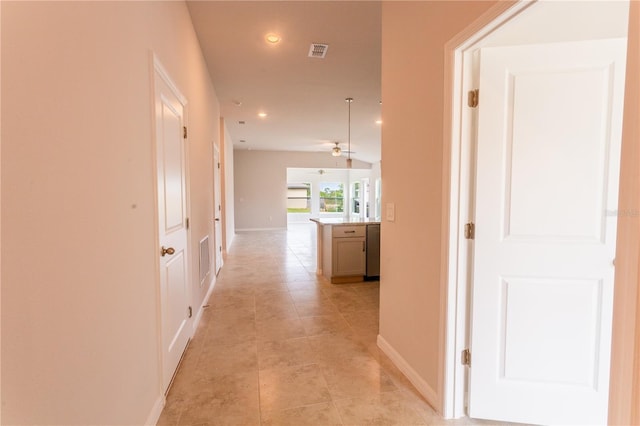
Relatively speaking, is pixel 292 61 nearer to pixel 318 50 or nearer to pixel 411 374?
pixel 318 50

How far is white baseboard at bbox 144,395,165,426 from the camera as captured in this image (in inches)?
61.9

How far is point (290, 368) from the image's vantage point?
2.16 meters

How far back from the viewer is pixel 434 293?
5.82 feet

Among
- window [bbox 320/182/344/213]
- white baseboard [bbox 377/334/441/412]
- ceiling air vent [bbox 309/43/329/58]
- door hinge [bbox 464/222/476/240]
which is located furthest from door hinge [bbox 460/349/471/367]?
window [bbox 320/182/344/213]

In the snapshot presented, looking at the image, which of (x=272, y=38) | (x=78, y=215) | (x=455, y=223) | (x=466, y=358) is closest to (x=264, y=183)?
(x=272, y=38)

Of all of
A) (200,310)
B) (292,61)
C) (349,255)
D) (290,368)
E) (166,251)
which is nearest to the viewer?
(166,251)

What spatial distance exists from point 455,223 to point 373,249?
9.08 feet

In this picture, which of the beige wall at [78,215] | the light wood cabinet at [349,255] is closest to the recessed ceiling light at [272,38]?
the beige wall at [78,215]

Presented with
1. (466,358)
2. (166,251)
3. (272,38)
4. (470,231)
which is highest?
(272,38)

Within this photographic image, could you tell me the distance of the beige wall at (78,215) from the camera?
732mm

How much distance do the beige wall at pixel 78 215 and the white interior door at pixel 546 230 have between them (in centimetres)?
171

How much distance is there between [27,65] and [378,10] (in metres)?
2.57

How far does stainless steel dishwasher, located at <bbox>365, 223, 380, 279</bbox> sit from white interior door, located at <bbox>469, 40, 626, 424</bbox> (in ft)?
8.82

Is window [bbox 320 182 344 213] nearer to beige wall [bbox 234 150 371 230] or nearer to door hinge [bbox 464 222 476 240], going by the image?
beige wall [bbox 234 150 371 230]
